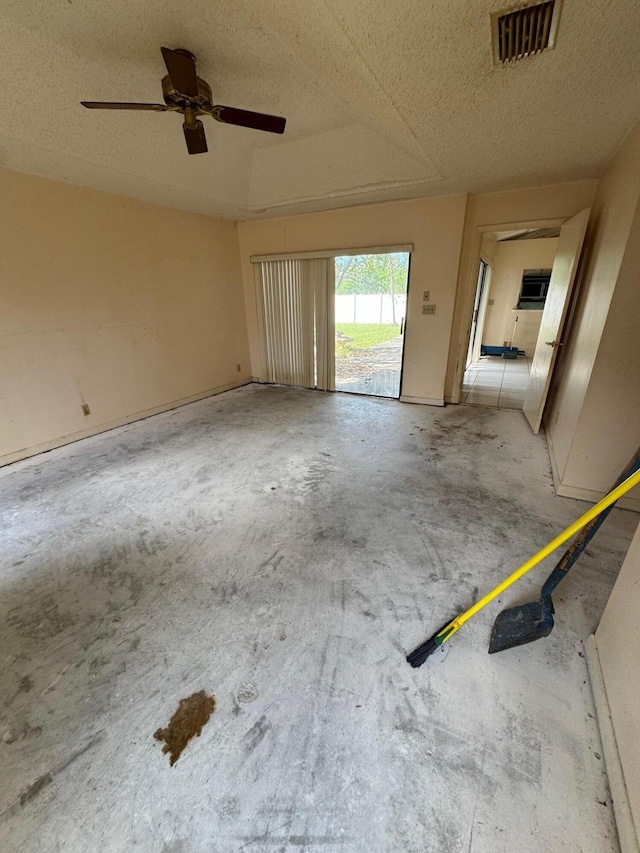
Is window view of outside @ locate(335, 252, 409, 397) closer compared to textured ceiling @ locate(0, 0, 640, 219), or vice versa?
textured ceiling @ locate(0, 0, 640, 219)

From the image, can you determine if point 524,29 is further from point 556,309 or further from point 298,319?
point 298,319

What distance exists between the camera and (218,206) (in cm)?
397

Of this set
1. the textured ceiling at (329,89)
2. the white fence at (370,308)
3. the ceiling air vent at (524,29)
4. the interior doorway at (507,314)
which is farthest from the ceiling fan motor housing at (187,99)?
the white fence at (370,308)

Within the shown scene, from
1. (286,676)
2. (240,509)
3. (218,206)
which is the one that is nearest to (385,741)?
(286,676)

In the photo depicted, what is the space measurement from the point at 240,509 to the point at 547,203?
4.19 metres

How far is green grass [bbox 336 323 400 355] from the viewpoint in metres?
9.33

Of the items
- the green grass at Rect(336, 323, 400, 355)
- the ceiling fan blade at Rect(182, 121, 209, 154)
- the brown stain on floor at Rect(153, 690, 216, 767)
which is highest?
the ceiling fan blade at Rect(182, 121, 209, 154)

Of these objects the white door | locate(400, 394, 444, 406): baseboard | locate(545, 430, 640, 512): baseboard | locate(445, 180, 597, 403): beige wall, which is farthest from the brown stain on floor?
locate(445, 180, 597, 403): beige wall

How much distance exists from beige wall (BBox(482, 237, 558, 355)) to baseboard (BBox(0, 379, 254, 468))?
661 cm

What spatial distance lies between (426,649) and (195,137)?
311 centimetres

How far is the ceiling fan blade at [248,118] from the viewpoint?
1910 millimetres

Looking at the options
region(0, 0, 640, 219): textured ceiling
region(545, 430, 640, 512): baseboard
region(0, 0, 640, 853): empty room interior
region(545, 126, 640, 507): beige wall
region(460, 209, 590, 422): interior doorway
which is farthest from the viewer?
region(460, 209, 590, 422): interior doorway

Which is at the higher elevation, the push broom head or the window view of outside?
the window view of outside

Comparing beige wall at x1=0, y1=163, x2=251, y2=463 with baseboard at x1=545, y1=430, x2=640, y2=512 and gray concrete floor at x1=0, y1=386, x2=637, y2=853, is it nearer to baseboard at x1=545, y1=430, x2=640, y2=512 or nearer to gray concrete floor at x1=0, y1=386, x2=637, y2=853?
gray concrete floor at x1=0, y1=386, x2=637, y2=853
